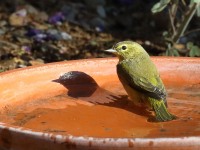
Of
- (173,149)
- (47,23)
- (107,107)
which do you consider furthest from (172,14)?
(173,149)

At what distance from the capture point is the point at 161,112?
283 centimetres

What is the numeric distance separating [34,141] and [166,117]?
77 centimetres

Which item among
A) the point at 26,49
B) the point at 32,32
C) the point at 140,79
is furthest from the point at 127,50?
the point at 32,32

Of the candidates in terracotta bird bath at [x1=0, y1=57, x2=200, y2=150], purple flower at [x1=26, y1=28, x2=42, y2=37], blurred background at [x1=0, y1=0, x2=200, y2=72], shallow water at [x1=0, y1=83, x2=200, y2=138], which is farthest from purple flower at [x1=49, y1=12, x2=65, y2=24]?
shallow water at [x1=0, y1=83, x2=200, y2=138]

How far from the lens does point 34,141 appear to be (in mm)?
2232

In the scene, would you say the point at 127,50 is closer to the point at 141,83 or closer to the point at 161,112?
the point at 141,83

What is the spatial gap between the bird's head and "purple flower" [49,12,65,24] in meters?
3.14

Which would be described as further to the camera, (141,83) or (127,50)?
(127,50)

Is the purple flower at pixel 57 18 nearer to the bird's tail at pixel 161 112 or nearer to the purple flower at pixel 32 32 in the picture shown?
the purple flower at pixel 32 32

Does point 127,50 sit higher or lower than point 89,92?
higher

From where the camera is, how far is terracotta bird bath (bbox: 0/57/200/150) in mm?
→ 2172

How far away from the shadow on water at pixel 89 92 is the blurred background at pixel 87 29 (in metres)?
1.68

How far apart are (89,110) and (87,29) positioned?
3.71 m

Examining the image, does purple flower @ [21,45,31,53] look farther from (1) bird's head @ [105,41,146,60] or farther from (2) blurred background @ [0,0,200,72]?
(1) bird's head @ [105,41,146,60]
